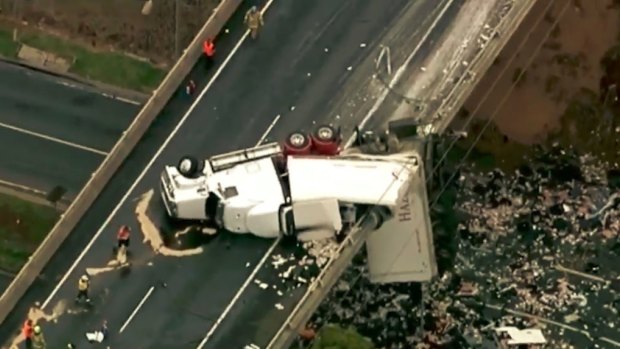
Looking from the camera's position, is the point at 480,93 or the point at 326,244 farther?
the point at 480,93

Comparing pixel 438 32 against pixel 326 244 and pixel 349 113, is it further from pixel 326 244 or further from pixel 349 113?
pixel 326 244

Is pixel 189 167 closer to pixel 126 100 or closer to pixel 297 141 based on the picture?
pixel 297 141

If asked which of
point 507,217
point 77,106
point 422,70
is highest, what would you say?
point 422,70

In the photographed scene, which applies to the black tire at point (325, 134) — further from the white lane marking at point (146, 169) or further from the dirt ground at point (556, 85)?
the dirt ground at point (556, 85)

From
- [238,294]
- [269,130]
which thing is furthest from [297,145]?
[238,294]

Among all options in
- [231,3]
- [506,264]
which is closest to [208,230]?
[231,3]

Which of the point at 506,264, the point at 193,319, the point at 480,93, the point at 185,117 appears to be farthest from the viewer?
the point at 480,93
